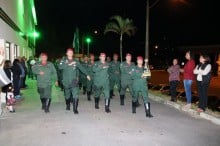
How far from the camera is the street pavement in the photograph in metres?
7.86

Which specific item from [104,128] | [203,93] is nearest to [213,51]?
[203,93]

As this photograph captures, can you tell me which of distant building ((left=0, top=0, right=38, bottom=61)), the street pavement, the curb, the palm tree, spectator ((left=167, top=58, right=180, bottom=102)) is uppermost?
the palm tree

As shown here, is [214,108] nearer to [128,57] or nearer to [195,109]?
[195,109]

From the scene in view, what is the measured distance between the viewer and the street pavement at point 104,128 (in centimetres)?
786

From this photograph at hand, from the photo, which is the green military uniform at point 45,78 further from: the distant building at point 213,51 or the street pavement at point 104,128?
the distant building at point 213,51

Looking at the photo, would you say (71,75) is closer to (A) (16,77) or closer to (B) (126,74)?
(B) (126,74)

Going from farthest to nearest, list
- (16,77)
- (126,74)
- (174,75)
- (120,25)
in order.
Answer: (120,25) → (16,77) → (174,75) → (126,74)

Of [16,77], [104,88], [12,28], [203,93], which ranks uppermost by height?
[12,28]

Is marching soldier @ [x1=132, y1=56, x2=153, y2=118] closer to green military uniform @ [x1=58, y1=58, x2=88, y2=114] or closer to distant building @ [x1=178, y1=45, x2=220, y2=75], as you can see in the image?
green military uniform @ [x1=58, y1=58, x2=88, y2=114]

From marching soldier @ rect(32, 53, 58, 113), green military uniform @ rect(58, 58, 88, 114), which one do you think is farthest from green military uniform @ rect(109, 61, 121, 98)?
marching soldier @ rect(32, 53, 58, 113)

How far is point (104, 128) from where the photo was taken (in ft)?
30.3

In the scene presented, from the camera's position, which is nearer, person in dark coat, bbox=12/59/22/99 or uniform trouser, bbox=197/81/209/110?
uniform trouser, bbox=197/81/209/110

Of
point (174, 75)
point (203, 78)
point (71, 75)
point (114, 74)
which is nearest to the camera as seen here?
point (203, 78)

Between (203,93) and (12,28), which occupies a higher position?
(12,28)
